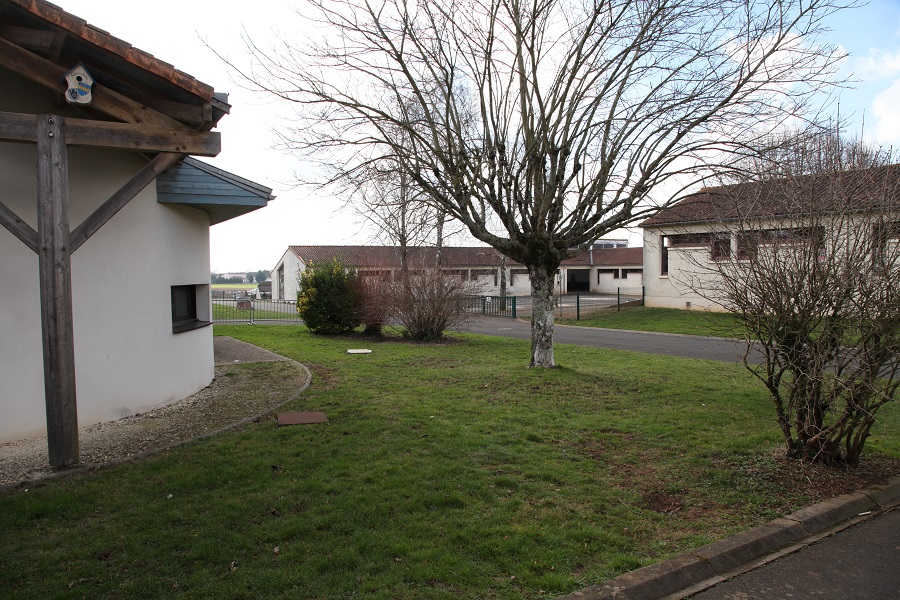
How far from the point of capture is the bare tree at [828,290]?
527 centimetres

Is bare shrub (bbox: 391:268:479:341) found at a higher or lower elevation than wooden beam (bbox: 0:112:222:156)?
lower

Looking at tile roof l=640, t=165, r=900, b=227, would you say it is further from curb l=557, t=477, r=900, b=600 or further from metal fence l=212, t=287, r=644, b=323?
metal fence l=212, t=287, r=644, b=323

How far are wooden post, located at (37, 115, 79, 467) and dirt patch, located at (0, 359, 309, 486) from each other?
0.43 metres

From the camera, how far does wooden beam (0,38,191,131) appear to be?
5.68 metres

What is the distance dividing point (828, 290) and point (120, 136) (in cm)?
663

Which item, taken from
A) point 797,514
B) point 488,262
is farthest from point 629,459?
point 488,262

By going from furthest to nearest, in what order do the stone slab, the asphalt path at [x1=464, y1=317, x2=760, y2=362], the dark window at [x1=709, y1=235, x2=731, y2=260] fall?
the asphalt path at [x1=464, y1=317, x2=760, y2=362], the stone slab, the dark window at [x1=709, y1=235, x2=731, y2=260]

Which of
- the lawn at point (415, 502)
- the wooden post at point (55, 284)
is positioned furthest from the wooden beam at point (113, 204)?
the lawn at point (415, 502)

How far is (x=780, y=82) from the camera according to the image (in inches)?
389

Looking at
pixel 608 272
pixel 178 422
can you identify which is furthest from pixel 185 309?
pixel 608 272

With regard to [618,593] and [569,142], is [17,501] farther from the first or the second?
[569,142]

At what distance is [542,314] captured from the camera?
1098 cm

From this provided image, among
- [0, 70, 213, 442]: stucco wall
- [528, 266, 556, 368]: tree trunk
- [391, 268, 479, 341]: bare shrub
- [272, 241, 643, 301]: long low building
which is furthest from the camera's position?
[272, 241, 643, 301]: long low building

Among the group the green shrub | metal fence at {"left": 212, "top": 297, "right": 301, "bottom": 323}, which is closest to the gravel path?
the green shrub
